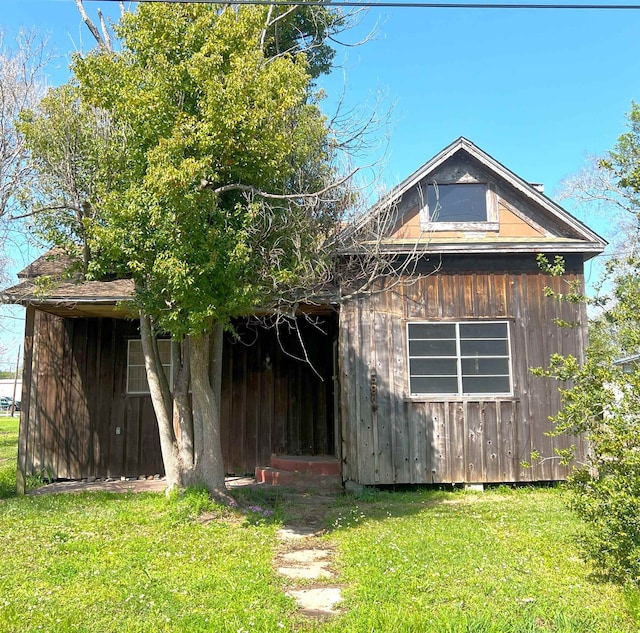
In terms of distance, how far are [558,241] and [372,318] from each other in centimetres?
325

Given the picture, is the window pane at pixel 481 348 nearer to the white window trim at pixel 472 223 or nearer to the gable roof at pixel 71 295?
the white window trim at pixel 472 223

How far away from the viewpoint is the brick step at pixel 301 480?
10008 mm

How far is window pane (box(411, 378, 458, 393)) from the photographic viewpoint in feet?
32.3

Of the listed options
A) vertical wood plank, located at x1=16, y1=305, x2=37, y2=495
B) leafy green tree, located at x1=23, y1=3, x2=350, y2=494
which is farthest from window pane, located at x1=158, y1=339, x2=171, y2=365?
leafy green tree, located at x1=23, y1=3, x2=350, y2=494

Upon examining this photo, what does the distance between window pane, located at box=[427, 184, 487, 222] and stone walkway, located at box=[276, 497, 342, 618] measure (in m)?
5.68

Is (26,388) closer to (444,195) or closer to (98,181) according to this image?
(98,181)

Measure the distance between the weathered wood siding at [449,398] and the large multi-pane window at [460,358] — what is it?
145 mm

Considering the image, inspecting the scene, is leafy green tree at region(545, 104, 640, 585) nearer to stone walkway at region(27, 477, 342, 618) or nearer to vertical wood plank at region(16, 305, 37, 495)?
stone walkway at region(27, 477, 342, 618)

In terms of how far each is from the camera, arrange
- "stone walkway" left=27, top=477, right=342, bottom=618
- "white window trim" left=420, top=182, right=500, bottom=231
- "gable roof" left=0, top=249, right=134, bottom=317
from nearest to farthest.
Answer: "stone walkway" left=27, top=477, right=342, bottom=618 → "gable roof" left=0, top=249, right=134, bottom=317 → "white window trim" left=420, top=182, right=500, bottom=231

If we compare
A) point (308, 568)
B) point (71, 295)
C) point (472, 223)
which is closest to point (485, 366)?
point (472, 223)

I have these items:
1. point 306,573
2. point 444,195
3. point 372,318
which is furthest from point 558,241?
point 306,573

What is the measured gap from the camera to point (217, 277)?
6.48m

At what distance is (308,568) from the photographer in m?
5.66

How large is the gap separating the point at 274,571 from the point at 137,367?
693 cm
